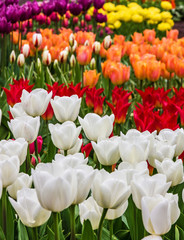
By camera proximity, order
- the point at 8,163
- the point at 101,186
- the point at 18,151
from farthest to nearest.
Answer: the point at 18,151, the point at 8,163, the point at 101,186

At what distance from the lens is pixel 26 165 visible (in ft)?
6.54

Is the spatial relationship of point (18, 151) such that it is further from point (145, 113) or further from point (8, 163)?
point (145, 113)

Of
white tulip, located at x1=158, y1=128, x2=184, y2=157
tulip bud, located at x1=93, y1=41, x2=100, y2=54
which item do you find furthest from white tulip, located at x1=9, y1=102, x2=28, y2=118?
tulip bud, located at x1=93, y1=41, x2=100, y2=54

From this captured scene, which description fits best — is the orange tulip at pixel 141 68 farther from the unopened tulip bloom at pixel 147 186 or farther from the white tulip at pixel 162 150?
the unopened tulip bloom at pixel 147 186

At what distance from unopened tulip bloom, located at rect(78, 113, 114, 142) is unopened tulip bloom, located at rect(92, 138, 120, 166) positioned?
0.80ft

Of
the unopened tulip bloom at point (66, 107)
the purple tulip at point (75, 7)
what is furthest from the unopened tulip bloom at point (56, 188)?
the purple tulip at point (75, 7)

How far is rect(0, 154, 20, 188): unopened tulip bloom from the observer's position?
1.33m

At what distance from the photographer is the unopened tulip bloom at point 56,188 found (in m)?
1.10

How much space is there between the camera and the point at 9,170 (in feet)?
4.39

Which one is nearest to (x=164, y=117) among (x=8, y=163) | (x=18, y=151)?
(x=18, y=151)

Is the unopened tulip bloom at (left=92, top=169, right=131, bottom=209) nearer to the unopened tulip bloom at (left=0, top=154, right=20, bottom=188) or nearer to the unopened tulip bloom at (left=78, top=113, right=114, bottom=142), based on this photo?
the unopened tulip bloom at (left=0, top=154, right=20, bottom=188)

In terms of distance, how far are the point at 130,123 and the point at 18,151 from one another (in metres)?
1.88

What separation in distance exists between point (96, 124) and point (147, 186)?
0.65 meters

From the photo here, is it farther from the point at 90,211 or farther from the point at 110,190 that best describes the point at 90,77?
the point at 110,190
